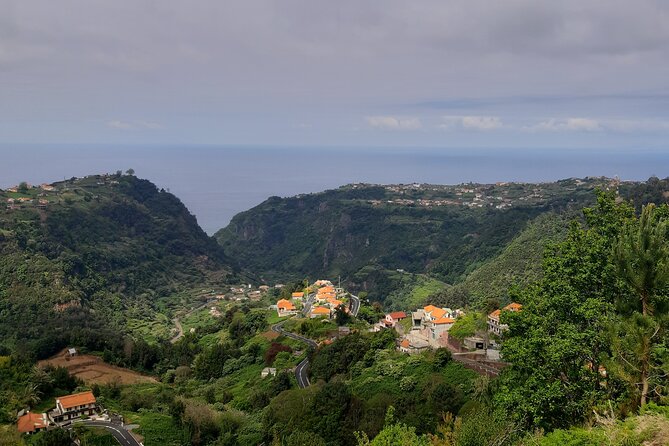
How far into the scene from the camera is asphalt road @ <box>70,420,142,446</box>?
24.8 meters

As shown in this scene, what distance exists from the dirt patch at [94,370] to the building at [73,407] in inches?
446

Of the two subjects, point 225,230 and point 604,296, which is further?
point 225,230

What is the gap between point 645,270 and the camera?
10375 millimetres

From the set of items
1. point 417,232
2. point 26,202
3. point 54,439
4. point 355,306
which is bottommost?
point 355,306

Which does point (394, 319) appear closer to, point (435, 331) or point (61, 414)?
point (435, 331)

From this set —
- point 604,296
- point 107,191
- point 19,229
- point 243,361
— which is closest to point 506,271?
point 243,361

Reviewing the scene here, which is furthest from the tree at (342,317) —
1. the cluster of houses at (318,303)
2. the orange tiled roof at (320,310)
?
the orange tiled roof at (320,310)

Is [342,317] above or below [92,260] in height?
above

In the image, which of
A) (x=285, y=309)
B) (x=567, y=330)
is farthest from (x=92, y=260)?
(x=567, y=330)

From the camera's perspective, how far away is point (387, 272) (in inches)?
3671

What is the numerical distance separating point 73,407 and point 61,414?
71 cm

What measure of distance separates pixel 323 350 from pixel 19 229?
53189mm

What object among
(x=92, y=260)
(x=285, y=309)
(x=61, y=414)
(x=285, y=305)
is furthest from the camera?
(x=92, y=260)

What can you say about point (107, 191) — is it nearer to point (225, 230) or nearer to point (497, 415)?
point (225, 230)
